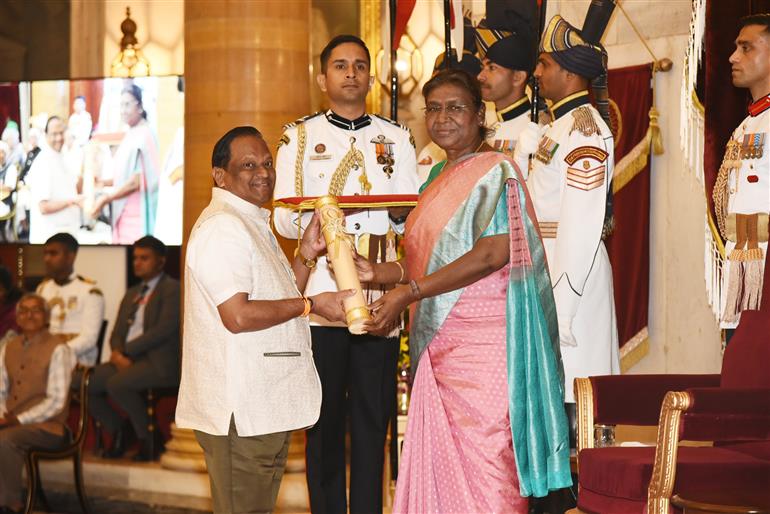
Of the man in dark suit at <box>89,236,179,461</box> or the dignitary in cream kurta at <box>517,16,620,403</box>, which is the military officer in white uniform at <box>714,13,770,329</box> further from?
the man in dark suit at <box>89,236,179,461</box>

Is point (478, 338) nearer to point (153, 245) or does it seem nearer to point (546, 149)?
point (546, 149)

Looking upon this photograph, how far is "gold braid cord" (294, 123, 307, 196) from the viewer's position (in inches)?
186

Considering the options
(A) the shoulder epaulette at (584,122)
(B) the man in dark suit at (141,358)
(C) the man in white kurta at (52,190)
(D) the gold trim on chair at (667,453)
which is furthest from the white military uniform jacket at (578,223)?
(C) the man in white kurta at (52,190)

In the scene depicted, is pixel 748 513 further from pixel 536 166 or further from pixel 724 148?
pixel 724 148

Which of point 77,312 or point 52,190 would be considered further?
point 52,190

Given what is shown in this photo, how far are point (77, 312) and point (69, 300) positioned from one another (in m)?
0.10

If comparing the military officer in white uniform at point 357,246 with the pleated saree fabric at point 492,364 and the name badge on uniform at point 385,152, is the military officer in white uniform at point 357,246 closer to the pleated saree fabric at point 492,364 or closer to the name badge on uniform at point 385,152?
the name badge on uniform at point 385,152

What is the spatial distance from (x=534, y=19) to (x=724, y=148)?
1.06 metres

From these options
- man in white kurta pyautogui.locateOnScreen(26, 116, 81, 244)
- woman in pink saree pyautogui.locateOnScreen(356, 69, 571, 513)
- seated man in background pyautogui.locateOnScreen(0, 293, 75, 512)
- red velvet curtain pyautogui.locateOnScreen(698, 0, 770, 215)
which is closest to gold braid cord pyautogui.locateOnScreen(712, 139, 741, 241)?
red velvet curtain pyautogui.locateOnScreen(698, 0, 770, 215)

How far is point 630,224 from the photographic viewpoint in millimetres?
7215

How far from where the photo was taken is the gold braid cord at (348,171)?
475 cm

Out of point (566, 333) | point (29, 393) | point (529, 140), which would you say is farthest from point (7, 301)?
point (566, 333)

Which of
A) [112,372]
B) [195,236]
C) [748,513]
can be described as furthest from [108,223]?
[748,513]

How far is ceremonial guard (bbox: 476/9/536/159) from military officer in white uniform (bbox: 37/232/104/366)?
12.9ft
